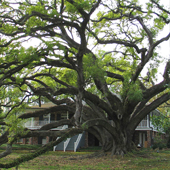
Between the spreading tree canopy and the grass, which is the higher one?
the spreading tree canopy

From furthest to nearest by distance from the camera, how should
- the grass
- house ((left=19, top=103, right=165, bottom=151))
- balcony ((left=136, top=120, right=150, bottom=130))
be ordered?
balcony ((left=136, top=120, right=150, bottom=130))
house ((left=19, top=103, right=165, bottom=151))
the grass

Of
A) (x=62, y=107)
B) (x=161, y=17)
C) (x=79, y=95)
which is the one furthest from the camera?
(x=62, y=107)

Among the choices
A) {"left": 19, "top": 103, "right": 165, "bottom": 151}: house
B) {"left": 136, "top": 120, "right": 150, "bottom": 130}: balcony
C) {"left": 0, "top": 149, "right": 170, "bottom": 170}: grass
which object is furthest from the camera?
{"left": 136, "top": 120, "right": 150, "bottom": 130}: balcony

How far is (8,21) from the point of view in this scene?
12.6m

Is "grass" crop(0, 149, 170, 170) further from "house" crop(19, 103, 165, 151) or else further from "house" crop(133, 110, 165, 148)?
"house" crop(133, 110, 165, 148)

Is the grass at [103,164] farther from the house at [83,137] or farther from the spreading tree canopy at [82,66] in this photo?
the house at [83,137]

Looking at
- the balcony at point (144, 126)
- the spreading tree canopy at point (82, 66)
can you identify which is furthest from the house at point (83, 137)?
the spreading tree canopy at point (82, 66)

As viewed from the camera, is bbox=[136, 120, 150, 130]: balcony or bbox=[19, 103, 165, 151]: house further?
bbox=[136, 120, 150, 130]: balcony

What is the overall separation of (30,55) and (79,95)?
3215 mm

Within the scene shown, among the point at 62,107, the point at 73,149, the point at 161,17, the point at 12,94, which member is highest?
the point at 161,17

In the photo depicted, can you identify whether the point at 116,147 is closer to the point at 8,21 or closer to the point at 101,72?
the point at 101,72

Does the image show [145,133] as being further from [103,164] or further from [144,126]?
[103,164]

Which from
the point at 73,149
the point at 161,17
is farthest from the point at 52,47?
the point at 73,149

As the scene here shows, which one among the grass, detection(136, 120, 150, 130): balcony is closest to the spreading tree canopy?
the grass
